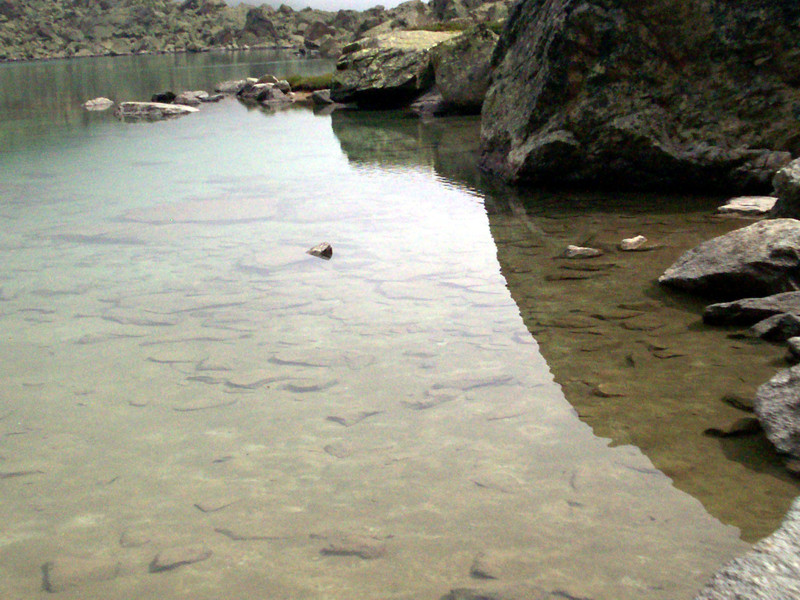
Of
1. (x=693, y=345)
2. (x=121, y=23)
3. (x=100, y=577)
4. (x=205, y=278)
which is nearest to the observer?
(x=100, y=577)

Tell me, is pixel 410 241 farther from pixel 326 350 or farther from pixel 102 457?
pixel 102 457

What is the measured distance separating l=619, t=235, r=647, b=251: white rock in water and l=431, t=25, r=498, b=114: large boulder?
12125mm

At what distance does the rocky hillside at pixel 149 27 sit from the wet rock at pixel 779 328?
88.2 meters

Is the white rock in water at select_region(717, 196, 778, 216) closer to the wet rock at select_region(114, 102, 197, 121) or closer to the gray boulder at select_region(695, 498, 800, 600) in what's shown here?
the gray boulder at select_region(695, 498, 800, 600)

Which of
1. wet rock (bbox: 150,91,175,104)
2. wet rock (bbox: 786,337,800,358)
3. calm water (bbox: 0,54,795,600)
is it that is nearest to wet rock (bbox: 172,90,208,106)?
wet rock (bbox: 150,91,175,104)

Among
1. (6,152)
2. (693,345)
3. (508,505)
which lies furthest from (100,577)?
(6,152)

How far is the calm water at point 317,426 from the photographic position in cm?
251

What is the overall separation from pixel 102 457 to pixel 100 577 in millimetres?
833

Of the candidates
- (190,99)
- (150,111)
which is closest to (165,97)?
(190,99)

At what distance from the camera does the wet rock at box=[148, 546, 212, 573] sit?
2.52 meters

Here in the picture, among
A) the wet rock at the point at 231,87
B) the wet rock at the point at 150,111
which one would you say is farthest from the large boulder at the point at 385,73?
the wet rock at the point at 231,87

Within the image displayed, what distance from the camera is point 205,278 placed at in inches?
224

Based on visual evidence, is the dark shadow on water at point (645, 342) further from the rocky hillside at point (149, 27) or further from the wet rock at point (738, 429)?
the rocky hillside at point (149, 27)

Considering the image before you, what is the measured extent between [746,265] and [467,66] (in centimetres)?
1393
